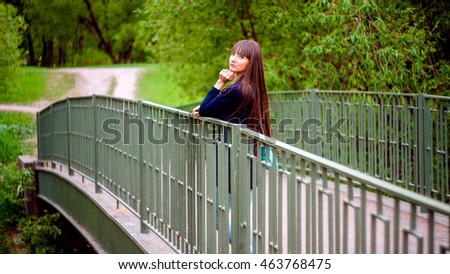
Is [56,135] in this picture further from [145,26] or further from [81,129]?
[145,26]

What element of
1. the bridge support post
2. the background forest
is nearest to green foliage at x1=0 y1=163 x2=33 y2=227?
the bridge support post

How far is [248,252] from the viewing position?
14.0 ft

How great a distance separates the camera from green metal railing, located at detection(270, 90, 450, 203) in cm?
632

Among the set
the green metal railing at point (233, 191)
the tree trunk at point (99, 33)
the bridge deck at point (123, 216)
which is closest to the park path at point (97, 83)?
the tree trunk at point (99, 33)

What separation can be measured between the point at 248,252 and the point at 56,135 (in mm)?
6412

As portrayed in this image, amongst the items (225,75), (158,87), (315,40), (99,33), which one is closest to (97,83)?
(99,33)

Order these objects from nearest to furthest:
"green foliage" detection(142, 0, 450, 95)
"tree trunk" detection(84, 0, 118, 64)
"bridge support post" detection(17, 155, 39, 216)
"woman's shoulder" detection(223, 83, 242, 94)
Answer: "woman's shoulder" detection(223, 83, 242, 94)
"green foliage" detection(142, 0, 450, 95)
"bridge support post" detection(17, 155, 39, 216)
"tree trunk" detection(84, 0, 118, 64)

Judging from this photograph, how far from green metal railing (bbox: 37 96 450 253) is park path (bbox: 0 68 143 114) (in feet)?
13.1

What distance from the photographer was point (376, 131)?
24.7 feet

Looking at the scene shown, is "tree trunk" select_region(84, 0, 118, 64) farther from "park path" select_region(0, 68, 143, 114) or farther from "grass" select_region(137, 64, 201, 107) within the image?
"grass" select_region(137, 64, 201, 107)

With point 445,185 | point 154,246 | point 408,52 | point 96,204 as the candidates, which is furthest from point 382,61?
point 154,246

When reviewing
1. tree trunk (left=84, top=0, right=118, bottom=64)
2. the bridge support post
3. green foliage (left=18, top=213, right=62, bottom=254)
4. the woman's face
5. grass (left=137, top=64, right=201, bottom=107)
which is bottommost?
green foliage (left=18, top=213, right=62, bottom=254)

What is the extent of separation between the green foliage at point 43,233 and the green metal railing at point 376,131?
335 centimetres

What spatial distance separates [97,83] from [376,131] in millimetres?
8942
